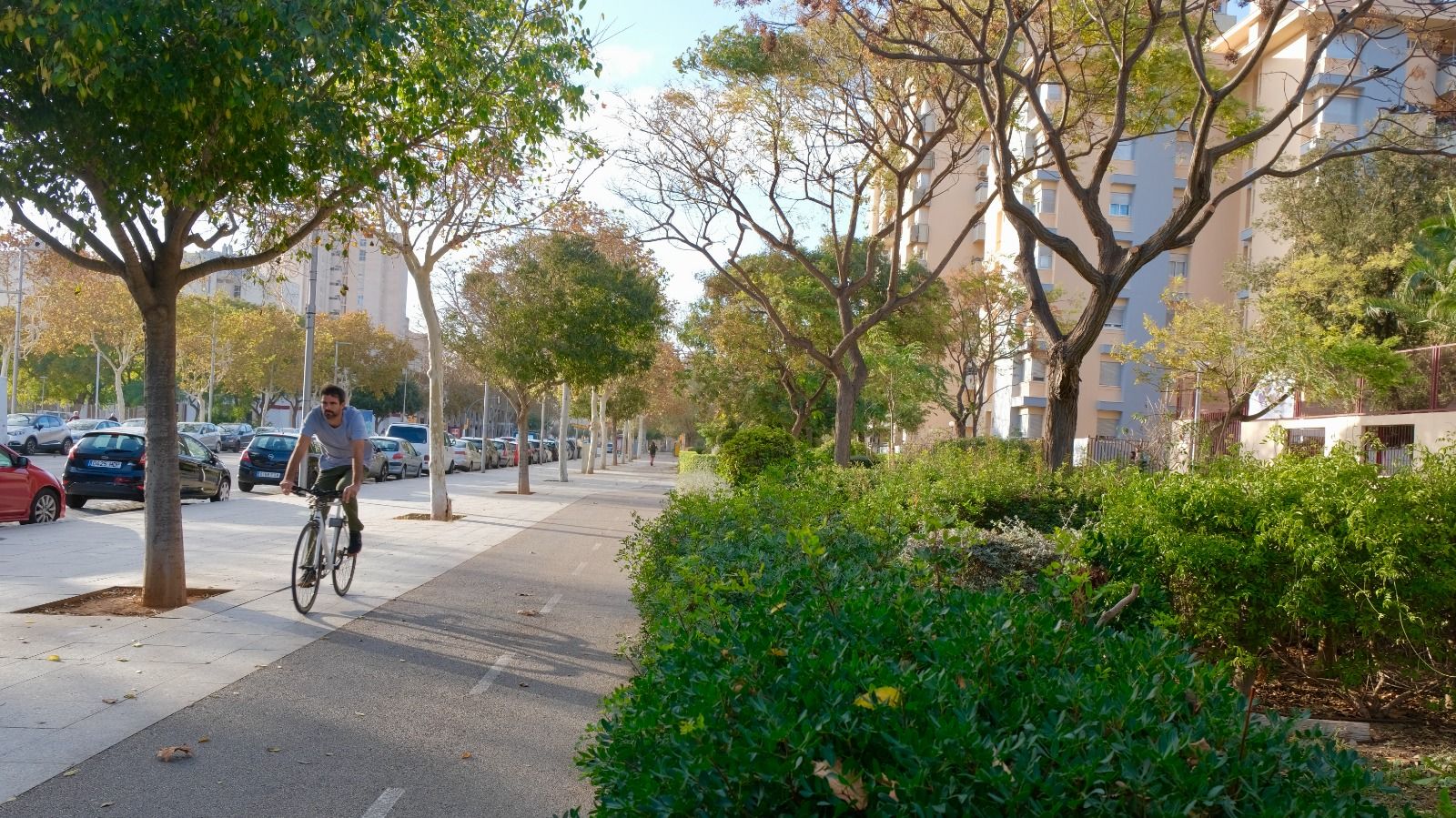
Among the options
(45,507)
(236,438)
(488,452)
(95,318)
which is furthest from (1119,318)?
(95,318)

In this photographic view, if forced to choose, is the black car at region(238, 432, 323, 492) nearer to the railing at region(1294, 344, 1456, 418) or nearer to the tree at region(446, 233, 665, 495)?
the tree at region(446, 233, 665, 495)

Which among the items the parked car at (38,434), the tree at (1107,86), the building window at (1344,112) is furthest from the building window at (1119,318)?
the parked car at (38,434)

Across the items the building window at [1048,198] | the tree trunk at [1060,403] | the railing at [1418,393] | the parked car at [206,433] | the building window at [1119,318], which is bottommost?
the parked car at [206,433]

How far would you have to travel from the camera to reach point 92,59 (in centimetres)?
767

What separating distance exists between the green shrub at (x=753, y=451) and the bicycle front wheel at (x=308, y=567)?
42.5 ft

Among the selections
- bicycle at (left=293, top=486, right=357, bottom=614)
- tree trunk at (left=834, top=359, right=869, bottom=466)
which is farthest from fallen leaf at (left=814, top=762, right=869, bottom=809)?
tree trunk at (left=834, top=359, right=869, bottom=466)

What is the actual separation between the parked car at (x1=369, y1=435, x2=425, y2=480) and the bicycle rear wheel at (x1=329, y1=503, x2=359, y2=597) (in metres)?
28.1

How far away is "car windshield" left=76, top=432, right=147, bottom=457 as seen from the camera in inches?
830

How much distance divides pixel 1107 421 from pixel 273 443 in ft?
119

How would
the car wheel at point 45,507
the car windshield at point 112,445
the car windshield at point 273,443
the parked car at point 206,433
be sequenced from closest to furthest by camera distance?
the car wheel at point 45,507 < the car windshield at point 112,445 < the car windshield at point 273,443 < the parked car at point 206,433

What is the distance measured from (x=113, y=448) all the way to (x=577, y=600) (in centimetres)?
1388

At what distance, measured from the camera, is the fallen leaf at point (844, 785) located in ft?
7.16

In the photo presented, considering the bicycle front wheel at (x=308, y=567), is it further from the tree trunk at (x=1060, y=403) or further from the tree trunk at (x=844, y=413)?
the tree trunk at (x=844, y=413)

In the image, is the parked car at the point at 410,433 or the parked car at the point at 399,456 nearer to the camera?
the parked car at the point at 399,456
